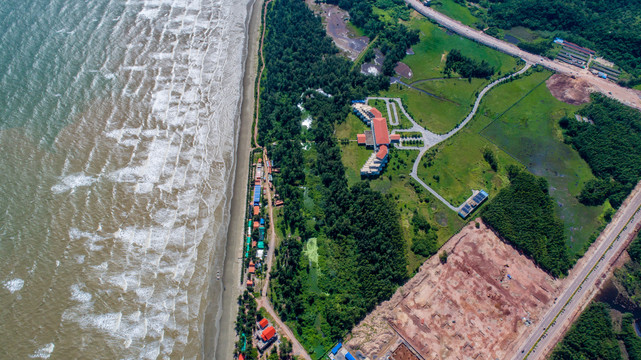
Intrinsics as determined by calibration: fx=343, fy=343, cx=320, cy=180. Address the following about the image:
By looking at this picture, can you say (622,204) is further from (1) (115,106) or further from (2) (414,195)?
(1) (115,106)

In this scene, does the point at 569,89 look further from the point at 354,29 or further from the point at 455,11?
the point at 354,29

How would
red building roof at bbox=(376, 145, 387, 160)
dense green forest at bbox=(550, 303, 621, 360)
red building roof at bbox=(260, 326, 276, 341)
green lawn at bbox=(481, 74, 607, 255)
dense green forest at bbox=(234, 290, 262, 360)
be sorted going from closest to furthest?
dense green forest at bbox=(234, 290, 262, 360)
red building roof at bbox=(260, 326, 276, 341)
dense green forest at bbox=(550, 303, 621, 360)
green lawn at bbox=(481, 74, 607, 255)
red building roof at bbox=(376, 145, 387, 160)

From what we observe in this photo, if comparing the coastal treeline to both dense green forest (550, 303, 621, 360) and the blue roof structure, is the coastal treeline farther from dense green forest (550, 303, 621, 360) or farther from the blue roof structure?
dense green forest (550, 303, 621, 360)

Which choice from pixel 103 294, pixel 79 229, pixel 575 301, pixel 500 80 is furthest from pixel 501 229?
pixel 79 229

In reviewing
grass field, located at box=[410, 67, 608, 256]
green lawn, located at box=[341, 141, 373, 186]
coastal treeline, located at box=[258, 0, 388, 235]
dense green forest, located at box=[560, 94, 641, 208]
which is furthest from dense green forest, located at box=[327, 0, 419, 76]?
dense green forest, located at box=[560, 94, 641, 208]

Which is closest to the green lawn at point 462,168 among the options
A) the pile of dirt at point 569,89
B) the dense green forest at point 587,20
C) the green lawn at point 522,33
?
the pile of dirt at point 569,89
